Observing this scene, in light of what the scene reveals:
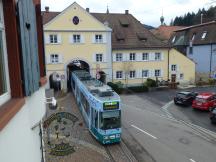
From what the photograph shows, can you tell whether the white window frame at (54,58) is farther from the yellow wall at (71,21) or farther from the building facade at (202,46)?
the building facade at (202,46)

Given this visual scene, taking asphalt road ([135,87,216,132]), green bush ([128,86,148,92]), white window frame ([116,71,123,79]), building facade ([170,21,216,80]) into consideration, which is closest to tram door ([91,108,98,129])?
asphalt road ([135,87,216,132])

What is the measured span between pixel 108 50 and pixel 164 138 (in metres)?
21.0

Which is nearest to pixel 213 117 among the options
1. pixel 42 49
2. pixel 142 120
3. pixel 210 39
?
pixel 142 120

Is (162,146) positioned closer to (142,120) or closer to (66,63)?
(142,120)

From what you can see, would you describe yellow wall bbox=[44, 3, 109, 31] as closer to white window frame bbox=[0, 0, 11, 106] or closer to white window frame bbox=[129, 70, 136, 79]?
white window frame bbox=[129, 70, 136, 79]

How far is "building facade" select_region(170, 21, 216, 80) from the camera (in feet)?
139

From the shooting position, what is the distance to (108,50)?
1422 inches

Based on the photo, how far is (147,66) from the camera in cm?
3847

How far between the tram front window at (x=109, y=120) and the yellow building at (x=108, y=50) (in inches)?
813

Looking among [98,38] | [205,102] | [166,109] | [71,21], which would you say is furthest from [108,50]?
[205,102]

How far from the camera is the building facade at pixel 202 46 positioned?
139ft

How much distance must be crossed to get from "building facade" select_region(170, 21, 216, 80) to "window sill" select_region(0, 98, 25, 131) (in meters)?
41.4

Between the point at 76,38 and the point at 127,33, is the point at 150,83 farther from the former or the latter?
the point at 76,38

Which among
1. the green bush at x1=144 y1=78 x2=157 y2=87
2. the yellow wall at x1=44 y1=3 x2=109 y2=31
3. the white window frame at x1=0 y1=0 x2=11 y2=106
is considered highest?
the yellow wall at x1=44 y1=3 x2=109 y2=31
